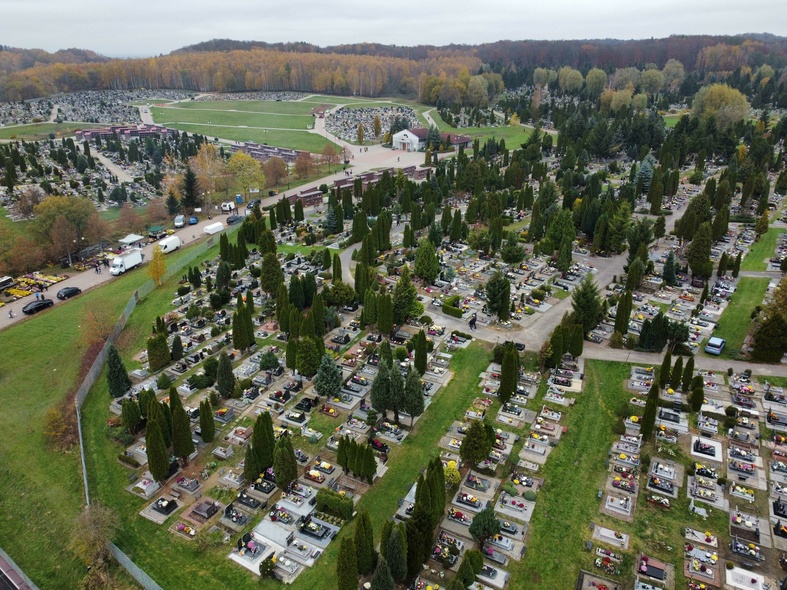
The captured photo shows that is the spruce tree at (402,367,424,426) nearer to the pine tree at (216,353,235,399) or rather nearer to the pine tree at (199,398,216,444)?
the pine tree at (199,398,216,444)

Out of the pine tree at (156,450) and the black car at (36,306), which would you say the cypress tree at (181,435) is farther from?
the black car at (36,306)

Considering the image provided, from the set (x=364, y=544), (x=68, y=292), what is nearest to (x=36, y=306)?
(x=68, y=292)

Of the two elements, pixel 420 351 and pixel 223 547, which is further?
pixel 420 351

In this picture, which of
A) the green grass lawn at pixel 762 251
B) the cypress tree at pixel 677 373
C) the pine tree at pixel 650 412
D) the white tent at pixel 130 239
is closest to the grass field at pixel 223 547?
the pine tree at pixel 650 412

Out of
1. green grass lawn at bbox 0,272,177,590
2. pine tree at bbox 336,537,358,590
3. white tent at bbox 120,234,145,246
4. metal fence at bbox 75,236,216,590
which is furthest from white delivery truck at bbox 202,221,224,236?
pine tree at bbox 336,537,358,590

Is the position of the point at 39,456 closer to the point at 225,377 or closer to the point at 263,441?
the point at 225,377
